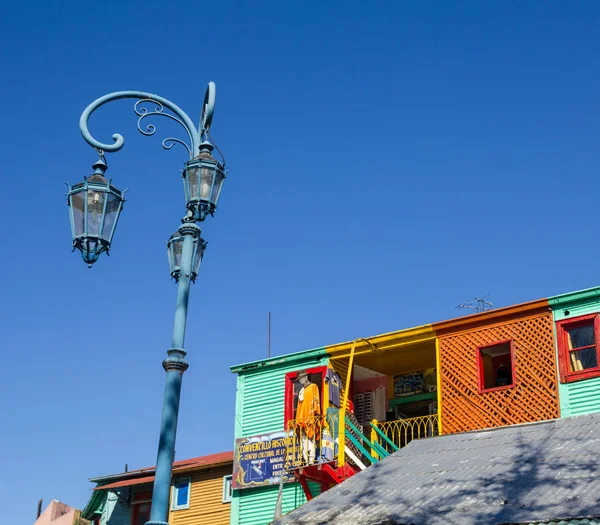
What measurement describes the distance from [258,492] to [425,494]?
8582 mm

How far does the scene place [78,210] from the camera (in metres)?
10.3

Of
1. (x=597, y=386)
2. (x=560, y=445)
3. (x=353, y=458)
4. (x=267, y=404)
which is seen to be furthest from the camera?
(x=267, y=404)

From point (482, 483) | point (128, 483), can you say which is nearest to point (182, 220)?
point (482, 483)

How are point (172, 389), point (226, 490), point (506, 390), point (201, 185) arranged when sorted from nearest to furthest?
1. point (172, 389)
2. point (201, 185)
3. point (506, 390)
4. point (226, 490)

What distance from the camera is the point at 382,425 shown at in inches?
915

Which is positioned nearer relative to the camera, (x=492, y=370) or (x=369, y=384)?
(x=492, y=370)

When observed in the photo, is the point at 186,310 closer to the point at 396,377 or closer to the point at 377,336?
the point at 377,336

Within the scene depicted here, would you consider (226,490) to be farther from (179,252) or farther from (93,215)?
(93,215)

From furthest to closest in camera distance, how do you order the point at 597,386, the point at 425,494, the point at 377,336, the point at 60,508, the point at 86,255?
1. the point at 60,508
2. the point at 377,336
3. the point at 597,386
4. the point at 425,494
5. the point at 86,255

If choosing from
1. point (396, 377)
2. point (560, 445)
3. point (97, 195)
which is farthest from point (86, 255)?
point (396, 377)

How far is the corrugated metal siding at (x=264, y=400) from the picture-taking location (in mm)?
23500

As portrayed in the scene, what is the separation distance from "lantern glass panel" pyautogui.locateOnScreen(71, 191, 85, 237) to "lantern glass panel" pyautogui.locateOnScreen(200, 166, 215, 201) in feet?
4.50

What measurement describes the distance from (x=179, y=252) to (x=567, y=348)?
37.2ft

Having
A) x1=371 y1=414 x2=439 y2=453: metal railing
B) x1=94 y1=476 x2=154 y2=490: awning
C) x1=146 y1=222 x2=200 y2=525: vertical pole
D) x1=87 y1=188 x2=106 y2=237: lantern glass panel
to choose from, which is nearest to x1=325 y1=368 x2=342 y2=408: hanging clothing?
x1=371 y1=414 x2=439 y2=453: metal railing
